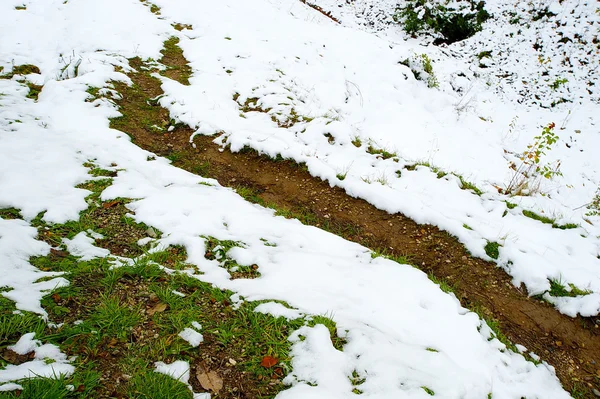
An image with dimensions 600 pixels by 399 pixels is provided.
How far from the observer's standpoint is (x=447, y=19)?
13.2 m

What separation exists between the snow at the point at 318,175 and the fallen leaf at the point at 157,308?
0.50 m

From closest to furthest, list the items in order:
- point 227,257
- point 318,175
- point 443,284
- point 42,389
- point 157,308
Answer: point 42,389 → point 157,308 → point 227,257 → point 443,284 → point 318,175

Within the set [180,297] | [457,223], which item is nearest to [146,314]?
[180,297]

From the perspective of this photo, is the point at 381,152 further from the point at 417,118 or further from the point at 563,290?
the point at 417,118

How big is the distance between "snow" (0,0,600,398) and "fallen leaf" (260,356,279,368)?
18 cm

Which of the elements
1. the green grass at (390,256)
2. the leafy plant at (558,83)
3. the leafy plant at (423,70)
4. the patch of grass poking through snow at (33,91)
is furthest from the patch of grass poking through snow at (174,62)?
the leafy plant at (558,83)

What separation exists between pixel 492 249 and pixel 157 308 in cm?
400

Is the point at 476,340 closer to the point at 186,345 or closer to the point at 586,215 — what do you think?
the point at 186,345

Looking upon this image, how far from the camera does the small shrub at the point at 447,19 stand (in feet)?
42.4

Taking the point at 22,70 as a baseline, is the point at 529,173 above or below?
above

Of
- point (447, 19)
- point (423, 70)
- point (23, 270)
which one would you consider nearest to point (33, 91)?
point (23, 270)

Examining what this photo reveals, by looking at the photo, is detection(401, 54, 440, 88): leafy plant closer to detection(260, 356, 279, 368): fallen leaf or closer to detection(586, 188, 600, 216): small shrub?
detection(586, 188, 600, 216): small shrub

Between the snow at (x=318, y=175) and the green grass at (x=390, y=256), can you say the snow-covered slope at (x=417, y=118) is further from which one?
the green grass at (x=390, y=256)

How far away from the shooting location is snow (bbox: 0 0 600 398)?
277cm
